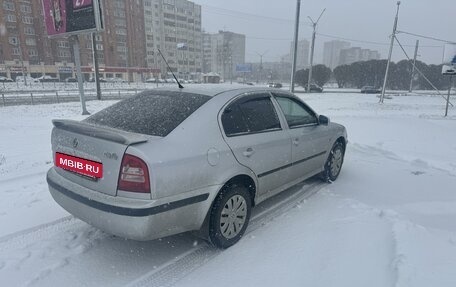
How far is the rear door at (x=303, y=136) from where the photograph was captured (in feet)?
13.3

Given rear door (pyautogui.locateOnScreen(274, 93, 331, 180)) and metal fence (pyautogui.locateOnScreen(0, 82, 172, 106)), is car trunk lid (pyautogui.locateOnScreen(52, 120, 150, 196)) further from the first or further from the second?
metal fence (pyautogui.locateOnScreen(0, 82, 172, 106))

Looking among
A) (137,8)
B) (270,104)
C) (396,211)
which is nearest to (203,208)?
(270,104)

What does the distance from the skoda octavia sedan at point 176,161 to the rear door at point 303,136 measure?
0.04m

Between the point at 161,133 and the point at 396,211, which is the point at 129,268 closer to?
the point at 161,133

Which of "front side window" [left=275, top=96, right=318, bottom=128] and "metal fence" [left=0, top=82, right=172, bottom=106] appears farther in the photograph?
"metal fence" [left=0, top=82, right=172, bottom=106]

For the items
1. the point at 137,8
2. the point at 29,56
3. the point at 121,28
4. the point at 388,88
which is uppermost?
the point at 137,8

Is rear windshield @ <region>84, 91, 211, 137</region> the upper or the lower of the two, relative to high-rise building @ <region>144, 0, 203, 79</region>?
lower

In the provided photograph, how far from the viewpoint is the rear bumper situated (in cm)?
251

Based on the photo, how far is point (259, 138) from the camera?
3.45 metres

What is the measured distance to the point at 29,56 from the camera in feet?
233

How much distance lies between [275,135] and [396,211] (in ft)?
6.38

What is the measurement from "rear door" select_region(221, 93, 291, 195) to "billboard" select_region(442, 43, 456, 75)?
15.2m

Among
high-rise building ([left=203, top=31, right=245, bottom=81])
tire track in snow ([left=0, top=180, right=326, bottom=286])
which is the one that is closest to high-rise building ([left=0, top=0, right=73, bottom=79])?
high-rise building ([left=203, top=31, right=245, bottom=81])

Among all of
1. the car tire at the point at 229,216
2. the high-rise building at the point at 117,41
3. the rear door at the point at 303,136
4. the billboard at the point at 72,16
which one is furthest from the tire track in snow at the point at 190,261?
the high-rise building at the point at 117,41
